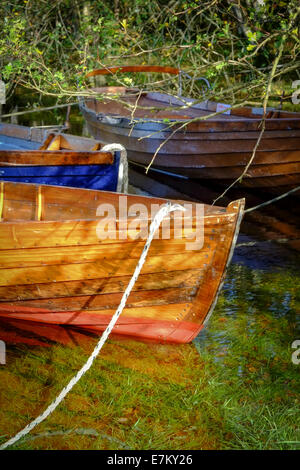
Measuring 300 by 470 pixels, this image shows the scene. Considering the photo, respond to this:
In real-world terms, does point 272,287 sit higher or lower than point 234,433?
higher

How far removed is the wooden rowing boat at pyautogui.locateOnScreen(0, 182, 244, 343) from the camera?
406cm

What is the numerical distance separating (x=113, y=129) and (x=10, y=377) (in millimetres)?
7375

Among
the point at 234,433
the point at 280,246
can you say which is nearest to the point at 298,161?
the point at 280,246

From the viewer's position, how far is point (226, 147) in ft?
28.6

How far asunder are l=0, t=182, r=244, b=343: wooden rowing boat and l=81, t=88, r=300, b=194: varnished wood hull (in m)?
3.55

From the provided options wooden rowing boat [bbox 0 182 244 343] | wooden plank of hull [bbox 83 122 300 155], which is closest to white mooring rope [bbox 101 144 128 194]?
wooden plank of hull [bbox 83 122 300 155]

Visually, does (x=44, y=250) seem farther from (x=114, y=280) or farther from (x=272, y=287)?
(x=272, y=287)

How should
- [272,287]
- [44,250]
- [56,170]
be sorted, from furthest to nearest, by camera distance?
1. [56,170]
2. [272,287]
3. [44,250]

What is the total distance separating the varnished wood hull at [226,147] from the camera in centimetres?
830

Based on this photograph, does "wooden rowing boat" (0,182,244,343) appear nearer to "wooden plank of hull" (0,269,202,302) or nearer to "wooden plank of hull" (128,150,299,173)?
"wooden plank of hull" (0,269,202,302)

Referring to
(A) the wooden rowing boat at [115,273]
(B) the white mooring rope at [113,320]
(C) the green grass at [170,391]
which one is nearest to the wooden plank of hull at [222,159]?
(C) the green grass at [170,391]

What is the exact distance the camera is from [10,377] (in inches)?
154

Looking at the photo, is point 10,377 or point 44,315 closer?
point 10,377

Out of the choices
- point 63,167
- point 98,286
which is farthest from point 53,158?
point 98,286
